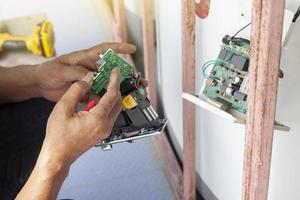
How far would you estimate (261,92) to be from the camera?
57cm

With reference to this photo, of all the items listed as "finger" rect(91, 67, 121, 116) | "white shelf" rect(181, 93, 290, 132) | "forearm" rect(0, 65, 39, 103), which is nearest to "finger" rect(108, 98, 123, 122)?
"finger" rect(91, 67, 121, 116)

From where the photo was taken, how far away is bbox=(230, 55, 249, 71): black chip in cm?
67

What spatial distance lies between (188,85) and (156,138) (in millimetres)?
599

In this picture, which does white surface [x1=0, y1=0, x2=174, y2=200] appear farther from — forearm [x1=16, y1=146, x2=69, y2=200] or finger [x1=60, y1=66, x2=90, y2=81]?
forearm [x1=16, y1=146, x2=69, y2=200]

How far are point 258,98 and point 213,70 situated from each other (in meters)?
0.17

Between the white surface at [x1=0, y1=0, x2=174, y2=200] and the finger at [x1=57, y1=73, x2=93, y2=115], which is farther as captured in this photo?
the white surface at [x1=0, y1=0, x2=174, y2=200]

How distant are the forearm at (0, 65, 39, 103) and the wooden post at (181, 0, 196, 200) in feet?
Result: 1.28

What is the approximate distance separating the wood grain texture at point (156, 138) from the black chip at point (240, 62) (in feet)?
2.15

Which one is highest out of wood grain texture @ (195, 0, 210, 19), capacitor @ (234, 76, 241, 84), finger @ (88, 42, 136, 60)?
wood grain texture @ (195, 0, 210, 19)

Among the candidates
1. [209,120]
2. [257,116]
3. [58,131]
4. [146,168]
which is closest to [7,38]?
[146,168]

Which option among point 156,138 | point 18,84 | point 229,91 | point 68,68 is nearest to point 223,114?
point 229,91

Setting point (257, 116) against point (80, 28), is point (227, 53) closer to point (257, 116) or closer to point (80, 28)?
point (257, 116)

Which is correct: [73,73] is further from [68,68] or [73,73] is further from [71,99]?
[71,99]

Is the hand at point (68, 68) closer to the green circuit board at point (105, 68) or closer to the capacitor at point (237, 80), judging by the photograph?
the green circuit board at point (105, 68)
